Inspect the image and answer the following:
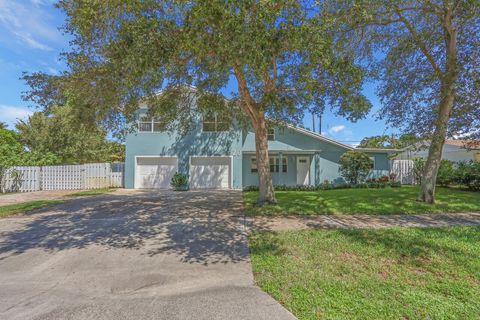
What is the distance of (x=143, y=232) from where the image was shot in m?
6.58

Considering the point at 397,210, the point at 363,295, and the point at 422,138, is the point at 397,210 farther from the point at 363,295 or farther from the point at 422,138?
the point at 363,295

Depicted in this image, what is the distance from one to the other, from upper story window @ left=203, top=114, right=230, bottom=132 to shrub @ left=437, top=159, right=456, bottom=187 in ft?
42.6

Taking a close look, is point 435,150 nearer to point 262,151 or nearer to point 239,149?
point 262,151

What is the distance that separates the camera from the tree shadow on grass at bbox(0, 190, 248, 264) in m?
5.24

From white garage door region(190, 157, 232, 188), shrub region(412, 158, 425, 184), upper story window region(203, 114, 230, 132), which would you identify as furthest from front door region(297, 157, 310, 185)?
shrub region(412, 158, 425, 184)

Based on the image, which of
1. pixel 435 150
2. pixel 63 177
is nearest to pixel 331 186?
pixel 435 150

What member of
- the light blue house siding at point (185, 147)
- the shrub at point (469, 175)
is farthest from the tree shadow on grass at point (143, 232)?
the shrub at point (469, 175)

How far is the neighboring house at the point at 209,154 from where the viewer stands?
17.8m

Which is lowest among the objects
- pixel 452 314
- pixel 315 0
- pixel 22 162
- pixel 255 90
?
pixel 452 314

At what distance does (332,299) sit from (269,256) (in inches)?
61.8

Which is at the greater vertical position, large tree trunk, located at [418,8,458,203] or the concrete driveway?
large tree trunk, located at [418,8,458,203]

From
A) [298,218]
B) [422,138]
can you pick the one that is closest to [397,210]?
[298,218]

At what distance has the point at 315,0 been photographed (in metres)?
6.21

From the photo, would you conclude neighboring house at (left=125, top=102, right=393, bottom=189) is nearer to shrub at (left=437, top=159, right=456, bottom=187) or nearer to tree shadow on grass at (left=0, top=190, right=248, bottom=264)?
shrub at (left=437, top=159, right=456, bottom=187)
